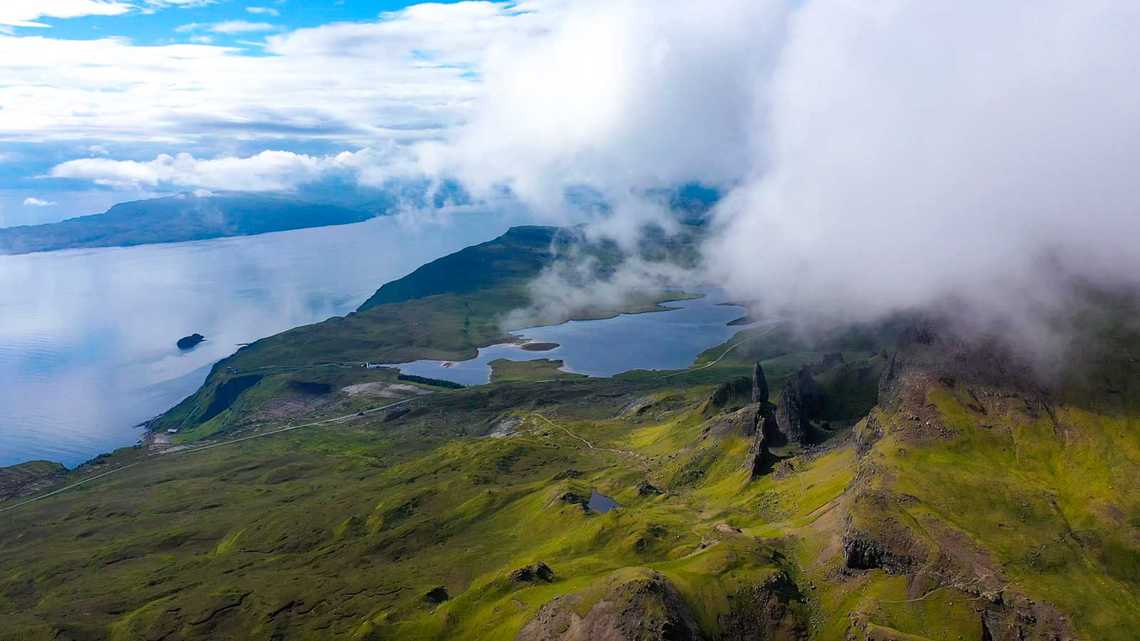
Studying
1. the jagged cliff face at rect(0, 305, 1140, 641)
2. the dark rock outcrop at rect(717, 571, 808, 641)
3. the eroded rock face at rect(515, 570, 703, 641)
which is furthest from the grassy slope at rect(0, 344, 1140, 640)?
the eroded rock face at rect(515, 570, 703, 641)

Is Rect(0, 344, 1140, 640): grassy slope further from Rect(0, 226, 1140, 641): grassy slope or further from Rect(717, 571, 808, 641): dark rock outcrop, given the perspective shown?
Rect(717, 571, 808, 641): dark rock outcrop

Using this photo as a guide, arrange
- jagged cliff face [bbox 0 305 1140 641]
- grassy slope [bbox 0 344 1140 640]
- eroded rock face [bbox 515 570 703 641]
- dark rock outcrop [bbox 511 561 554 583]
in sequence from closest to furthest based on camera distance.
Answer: eroded rock face [bbox 515 570 703 641]
jagged cliff face [bbox 0 305 1140 641]
grassy slope [bbox 0 344 1140 640]
dark rock outcrop [bbox 511 561 554 583]

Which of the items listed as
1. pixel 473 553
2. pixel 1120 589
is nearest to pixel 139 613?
pixel 473 553

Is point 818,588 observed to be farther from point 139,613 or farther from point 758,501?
point 139,613

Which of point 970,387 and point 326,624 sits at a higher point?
point 970,387

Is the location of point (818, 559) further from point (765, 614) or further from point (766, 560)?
point (765, 614)

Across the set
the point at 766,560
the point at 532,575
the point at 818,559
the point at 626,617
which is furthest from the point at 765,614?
the point at 532,575

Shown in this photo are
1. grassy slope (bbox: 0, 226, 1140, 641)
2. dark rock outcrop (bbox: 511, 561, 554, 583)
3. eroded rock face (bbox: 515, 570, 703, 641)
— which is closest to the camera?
eroded rock face (bbox: 515, 570, 703, 641)

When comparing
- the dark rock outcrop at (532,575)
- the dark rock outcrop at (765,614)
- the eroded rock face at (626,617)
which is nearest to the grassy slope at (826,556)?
the dark rock outcrop at (765,614)
